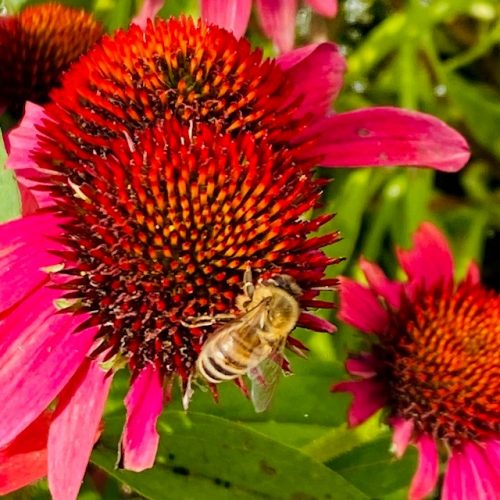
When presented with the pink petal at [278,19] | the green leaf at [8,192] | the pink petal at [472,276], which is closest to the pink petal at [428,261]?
the pink petal at [472,276]

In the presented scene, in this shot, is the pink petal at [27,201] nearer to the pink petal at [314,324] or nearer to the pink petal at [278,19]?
the pink petal at [314,324]

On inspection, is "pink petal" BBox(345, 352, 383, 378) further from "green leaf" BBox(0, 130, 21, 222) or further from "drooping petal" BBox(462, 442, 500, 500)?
"green leaf" BBox(0, 130, 21, 222)

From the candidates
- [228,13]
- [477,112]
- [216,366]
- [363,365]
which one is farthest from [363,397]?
[477,112]

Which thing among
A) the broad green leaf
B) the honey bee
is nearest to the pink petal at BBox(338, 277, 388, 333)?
the broad green leaf

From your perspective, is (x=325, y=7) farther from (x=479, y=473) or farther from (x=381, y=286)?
(x=479, y=473)

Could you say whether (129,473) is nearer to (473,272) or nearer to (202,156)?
(202,156)

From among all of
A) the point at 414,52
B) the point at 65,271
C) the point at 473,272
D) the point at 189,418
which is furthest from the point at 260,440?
the point at 414,52
